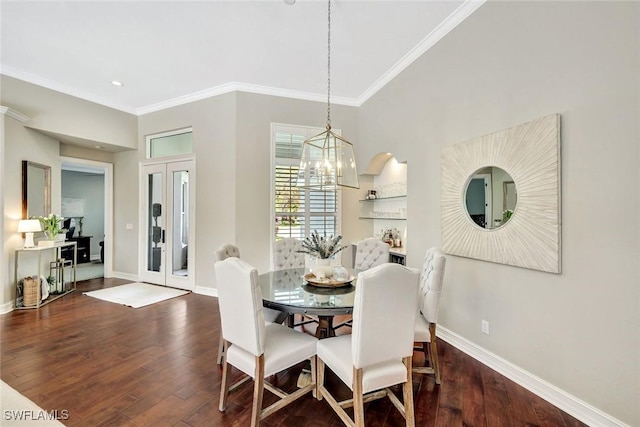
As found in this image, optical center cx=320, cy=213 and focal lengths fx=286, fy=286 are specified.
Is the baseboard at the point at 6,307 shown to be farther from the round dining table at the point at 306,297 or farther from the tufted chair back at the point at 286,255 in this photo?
the round dining table at the point at 306,297

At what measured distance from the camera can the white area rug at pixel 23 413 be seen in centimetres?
190

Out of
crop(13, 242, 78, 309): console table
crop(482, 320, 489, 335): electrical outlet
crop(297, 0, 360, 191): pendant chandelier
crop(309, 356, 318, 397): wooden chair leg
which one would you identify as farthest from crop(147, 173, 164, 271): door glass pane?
crop(482, 320, 489, 335): electrical outlet

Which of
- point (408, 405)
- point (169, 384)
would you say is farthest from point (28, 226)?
point (408, 405)

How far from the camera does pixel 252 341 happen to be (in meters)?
1.82

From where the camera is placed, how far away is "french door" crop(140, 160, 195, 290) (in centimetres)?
509

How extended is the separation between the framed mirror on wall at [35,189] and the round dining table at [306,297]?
4.17 meters

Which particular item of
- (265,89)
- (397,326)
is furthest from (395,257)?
(265,89)

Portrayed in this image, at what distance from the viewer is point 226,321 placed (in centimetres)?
202

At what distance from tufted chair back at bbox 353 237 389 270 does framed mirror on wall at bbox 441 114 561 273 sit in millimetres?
683

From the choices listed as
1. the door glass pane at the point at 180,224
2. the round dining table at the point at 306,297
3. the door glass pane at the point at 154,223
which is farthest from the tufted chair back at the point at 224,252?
the door glass pane at the point at 154,223

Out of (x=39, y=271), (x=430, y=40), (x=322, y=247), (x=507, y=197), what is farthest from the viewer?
(x=39, y=271)

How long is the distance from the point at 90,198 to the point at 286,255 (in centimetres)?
841

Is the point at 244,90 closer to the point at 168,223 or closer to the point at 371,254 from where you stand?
the point at 168,223

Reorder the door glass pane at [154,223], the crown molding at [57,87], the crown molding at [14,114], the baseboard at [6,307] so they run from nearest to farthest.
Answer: the crown molding at [14,114], the baseboard at [6,307], the crown molding at [57,87], the door glass pane at [154,223]
